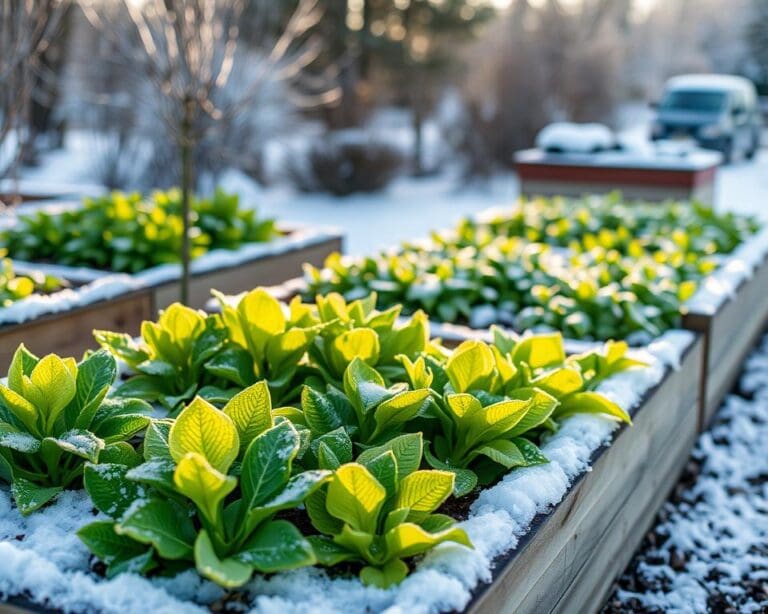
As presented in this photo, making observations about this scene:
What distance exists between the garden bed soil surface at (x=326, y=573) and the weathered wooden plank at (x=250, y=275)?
2.45 m

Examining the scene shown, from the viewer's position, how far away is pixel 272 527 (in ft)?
6.43

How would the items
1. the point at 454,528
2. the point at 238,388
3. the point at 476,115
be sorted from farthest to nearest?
the point at 476,115, the point at 238,388, the point at 454,528

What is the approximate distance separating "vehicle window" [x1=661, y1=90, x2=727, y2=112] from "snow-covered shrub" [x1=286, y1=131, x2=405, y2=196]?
22.1 feet

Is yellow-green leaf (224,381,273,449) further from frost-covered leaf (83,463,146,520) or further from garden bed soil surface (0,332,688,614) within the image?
garden bed soil surface (0,332,688,614)

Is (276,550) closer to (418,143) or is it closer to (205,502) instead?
(205,502)

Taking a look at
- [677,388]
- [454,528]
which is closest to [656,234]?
[677,388]

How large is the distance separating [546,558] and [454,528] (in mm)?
375

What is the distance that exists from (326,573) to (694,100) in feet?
54.9

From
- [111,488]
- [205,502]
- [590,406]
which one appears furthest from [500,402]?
[111,488]

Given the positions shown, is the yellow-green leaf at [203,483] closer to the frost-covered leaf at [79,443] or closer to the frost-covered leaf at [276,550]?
the frost-covered leaf at [276,550]

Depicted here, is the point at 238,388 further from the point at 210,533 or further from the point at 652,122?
the point at 652,122

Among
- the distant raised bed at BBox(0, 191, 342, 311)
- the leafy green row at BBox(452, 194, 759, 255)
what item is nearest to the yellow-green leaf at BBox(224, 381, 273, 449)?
the distant raised bed at BBox(0, 191, 342, 311)

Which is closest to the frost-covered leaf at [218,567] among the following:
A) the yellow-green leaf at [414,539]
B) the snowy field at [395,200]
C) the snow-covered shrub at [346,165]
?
the yellow-green leaf at [414,539]

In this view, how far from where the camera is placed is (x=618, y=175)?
848 cm
